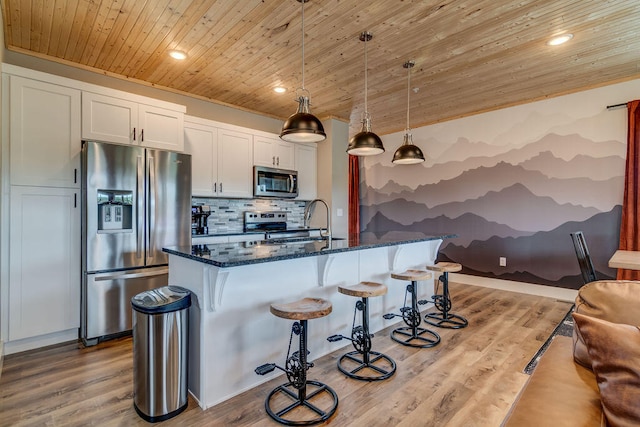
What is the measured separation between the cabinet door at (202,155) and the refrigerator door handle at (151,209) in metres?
0.77

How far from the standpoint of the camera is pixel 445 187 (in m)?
5.50

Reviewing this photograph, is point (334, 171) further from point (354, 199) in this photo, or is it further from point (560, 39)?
point (560, 39)

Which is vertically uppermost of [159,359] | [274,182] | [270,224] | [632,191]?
[274,182]

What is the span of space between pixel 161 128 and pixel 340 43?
6.94ft

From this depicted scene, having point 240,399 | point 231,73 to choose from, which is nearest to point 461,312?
point 240,399

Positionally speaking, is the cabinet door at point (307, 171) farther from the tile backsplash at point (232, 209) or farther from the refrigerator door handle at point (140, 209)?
the refrigerator door handle at point (140, 209)

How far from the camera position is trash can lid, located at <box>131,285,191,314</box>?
183cm

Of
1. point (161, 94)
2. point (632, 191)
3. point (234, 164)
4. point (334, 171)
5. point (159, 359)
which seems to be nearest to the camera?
point (159, 359)

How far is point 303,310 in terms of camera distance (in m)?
1.87

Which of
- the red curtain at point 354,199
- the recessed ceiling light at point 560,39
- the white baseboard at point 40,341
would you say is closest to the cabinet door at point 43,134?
the white baseboard at point 40,341

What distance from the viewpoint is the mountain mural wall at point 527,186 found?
157 inches

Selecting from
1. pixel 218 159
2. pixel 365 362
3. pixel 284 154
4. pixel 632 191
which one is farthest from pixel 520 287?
pixel 218 159

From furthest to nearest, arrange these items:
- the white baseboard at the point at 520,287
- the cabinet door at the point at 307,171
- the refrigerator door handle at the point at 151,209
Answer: the cabinet door at the point at 307,171 → the white baseboard at the point at 520,287 → the refrigerator door handle at the point at 151,209

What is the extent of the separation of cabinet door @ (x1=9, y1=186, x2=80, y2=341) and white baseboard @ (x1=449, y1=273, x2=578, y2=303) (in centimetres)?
522
